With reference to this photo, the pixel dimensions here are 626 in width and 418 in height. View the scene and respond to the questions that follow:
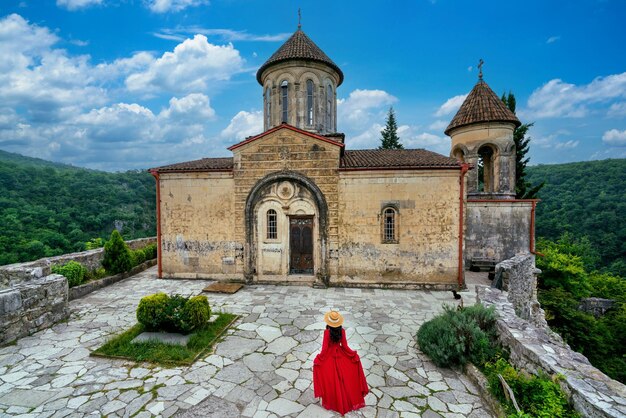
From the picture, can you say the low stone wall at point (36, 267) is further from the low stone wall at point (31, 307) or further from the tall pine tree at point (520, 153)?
the tall pine tree at point (520, 153)

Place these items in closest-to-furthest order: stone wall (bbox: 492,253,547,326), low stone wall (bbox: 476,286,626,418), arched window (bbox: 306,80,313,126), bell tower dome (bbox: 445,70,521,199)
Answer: low stone wall (bbox: 476,286,626,418)
stone wall (bbox: 492,253,547,326)
arched window (bbox: 306,80,313,126)
bell tower dome (bbox: 445,70,521,199)

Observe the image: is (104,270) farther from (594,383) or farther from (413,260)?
(594,383)

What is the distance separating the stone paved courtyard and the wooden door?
2953mm

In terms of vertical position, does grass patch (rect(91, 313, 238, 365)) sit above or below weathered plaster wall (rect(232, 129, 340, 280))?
below

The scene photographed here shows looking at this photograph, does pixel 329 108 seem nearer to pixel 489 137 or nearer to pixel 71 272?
pixel 489 137

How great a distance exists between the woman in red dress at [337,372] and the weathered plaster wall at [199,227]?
7.42 metres

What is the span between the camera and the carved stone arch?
10.6 m

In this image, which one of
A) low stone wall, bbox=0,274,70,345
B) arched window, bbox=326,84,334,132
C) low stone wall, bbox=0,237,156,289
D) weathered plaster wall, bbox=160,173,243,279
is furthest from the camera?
arched window, bbox=326,84,334,132

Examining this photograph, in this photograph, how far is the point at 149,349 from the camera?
5730mm

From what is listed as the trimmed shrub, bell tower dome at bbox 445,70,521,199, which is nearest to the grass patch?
the trimmed shrub

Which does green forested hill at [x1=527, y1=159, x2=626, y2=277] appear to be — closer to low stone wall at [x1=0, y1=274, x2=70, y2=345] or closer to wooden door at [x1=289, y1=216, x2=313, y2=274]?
wooden door at [x1=289, y1=216, x2=313, y2=274]

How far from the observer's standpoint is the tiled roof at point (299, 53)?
13188 mm

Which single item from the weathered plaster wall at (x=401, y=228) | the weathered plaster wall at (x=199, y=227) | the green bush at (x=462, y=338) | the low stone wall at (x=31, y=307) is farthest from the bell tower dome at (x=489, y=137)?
the low stone wall at (x=31, y=307)

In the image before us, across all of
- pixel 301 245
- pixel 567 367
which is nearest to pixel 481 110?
pixel 301 245
